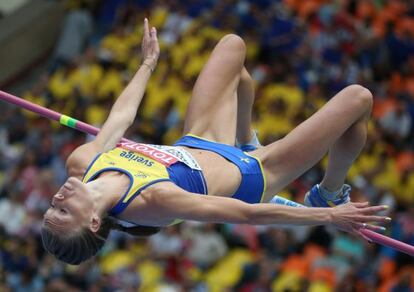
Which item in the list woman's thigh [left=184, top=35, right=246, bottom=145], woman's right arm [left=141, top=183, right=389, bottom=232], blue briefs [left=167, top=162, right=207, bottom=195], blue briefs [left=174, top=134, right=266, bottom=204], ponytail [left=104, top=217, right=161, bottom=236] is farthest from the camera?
woman's thigh [left=184, top=35, right=246, bottom=145]

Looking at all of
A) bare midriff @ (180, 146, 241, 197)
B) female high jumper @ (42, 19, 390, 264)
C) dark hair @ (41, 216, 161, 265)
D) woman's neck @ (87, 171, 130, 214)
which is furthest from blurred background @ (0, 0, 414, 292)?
woman's neck @ (87, 171, 130, 214)

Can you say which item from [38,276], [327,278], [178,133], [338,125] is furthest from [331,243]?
[338,125]

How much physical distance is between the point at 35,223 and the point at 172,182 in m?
5.76

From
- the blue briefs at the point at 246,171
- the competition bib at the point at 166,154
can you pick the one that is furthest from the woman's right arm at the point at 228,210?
the blue briefs at the point at 246,171

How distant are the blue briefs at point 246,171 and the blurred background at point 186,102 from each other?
10.1ft

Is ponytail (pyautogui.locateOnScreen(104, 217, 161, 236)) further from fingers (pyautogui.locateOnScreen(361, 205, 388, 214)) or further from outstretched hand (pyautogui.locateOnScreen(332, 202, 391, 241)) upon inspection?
fingers (pyautogui.locateOnScreen(361, 205, 388, 214))

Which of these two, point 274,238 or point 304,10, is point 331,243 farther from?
point 304,10

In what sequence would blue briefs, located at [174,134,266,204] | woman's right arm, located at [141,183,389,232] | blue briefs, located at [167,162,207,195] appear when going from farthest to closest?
blue briefs, located at [174,134,266,204], blue briefs, located at [167,162,207,195], woman's right arm, located at [141,183,389,232]

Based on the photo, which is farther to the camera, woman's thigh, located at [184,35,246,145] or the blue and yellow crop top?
woman's thigh, located at [184,35,246,145]

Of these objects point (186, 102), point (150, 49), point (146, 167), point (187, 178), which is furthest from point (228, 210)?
point (186, 102)

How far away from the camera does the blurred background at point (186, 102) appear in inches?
385

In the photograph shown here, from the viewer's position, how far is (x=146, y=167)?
5984 mm

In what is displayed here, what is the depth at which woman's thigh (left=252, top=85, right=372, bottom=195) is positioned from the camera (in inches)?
247

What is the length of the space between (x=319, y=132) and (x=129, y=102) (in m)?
1.17
